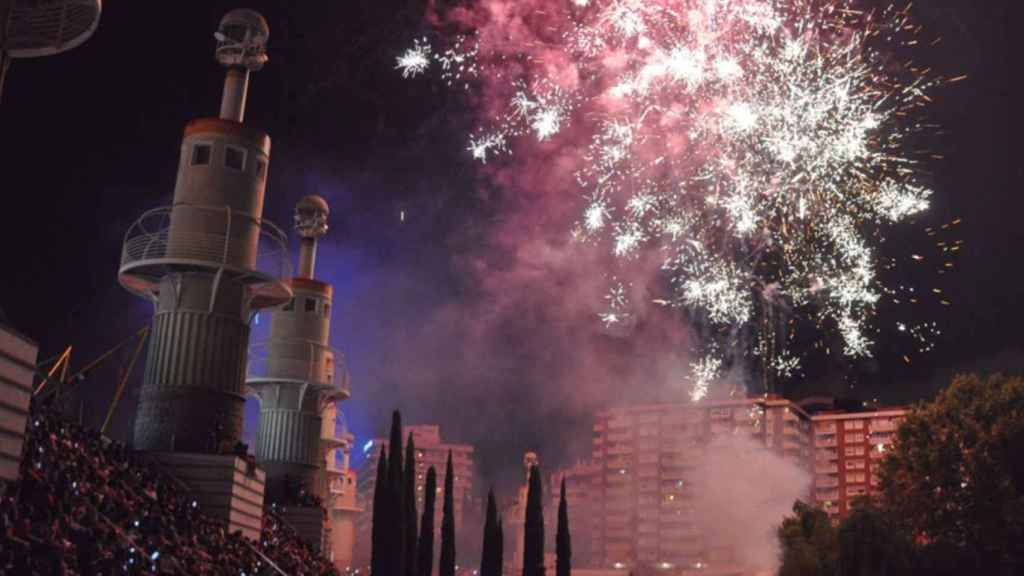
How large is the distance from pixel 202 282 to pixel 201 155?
426cm

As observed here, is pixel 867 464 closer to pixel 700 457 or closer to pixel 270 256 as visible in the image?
pixel 700 457

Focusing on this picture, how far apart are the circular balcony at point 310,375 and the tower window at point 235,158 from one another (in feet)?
49.1

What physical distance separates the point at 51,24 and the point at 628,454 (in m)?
151

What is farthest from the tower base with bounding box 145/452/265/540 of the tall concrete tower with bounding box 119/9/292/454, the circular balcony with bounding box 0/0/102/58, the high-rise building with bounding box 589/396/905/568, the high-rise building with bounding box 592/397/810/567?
the high-rise building with bounding box 589/396/905/568

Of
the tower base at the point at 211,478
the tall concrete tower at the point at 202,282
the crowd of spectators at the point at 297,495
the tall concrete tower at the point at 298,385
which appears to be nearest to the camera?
the tower base at the point at 211,478

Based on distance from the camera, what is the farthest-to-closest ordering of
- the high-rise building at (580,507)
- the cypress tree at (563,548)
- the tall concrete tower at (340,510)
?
the high-rise building at (580,507)
the tall concrete tower at (340,510)
the cypress tree at (563,548)

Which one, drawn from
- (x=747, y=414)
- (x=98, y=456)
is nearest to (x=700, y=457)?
(x=747, y=414)

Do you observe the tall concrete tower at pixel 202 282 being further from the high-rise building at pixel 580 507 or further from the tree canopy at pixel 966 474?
the high-rise building at pixel 580 507

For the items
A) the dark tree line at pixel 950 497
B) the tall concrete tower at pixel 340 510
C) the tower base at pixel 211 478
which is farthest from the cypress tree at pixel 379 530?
the tall concrete tower at pixel 340 510

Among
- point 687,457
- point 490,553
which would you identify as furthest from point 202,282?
point 687,457

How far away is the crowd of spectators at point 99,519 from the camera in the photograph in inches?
688

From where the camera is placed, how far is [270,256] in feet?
120

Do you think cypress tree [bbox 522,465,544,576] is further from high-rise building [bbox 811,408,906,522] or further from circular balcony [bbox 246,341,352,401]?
high-rise building [bbox 811,408,906,522]

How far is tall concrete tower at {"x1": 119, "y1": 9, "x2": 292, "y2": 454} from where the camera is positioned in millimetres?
32812
